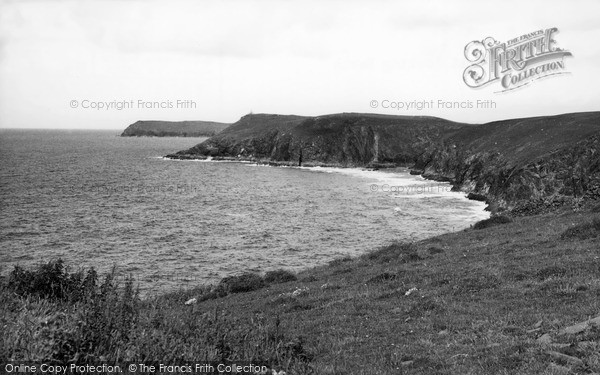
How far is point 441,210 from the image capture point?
68.8m

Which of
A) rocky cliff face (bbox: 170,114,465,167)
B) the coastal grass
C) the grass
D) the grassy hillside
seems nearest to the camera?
the coastal grass

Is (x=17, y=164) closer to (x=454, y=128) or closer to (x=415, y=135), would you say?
(x=415, y=135)

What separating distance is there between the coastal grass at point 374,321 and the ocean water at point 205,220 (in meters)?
13.5

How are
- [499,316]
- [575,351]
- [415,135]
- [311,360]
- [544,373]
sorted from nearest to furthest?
[544,373] → [575,351] → [311,360] → [499,316] → [415,135]

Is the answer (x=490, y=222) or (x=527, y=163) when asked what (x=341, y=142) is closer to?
(x=527, y=163)

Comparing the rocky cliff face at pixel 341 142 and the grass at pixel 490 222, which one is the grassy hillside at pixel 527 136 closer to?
the grass at pixel 490 222

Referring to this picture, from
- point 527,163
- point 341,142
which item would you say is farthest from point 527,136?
point 341,142

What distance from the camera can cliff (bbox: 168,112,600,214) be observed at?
64.5m

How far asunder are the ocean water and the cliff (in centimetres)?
703

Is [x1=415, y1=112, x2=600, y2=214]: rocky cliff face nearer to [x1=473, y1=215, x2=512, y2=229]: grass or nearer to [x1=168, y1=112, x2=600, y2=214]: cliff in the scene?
[x1=168, y1=112, x2=600, y2=214]: cliff

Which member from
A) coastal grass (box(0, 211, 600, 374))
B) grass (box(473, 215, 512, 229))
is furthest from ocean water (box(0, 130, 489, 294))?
coastal grass (box(0, 211, 600, 374))

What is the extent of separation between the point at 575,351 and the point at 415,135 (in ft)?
527

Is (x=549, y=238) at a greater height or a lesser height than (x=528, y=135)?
lesser

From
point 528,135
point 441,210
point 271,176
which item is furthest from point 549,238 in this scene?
point 271,176
